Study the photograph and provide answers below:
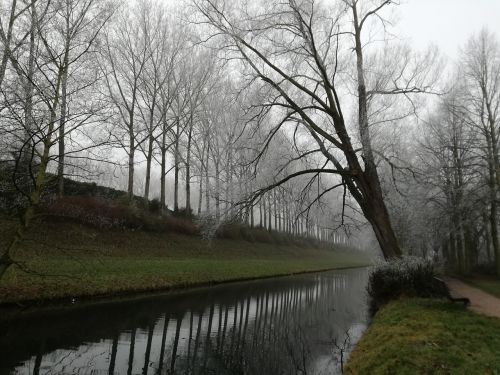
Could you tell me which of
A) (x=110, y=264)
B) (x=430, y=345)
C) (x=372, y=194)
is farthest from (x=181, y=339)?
(x=110, y=264)

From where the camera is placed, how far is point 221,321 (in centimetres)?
1049

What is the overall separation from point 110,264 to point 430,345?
41.0ft

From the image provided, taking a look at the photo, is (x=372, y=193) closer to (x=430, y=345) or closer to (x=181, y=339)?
(x=430, y=345)

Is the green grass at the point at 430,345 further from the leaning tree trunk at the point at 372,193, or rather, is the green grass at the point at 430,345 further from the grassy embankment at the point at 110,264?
the grassy embankment at the point at 110,264

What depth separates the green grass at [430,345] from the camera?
495 cm

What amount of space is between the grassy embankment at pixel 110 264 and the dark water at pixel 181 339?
1295mm

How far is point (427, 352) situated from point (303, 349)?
3.33m

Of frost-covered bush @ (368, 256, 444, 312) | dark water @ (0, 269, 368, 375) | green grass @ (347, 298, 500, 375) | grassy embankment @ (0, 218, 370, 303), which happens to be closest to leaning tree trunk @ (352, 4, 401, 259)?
frost-covered bush @ (368, 256, 444, 312)

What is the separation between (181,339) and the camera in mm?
8359

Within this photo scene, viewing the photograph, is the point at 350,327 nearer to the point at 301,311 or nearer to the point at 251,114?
the point at 301,311

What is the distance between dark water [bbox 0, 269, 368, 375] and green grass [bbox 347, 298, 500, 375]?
112 cm

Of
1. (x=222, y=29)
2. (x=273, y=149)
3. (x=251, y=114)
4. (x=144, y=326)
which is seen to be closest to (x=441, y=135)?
(x=273, y=149)

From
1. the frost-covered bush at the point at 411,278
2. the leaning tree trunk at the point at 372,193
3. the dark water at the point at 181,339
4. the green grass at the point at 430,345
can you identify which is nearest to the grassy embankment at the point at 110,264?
the dark water at the point at 181,339

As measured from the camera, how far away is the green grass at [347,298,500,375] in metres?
4.95
